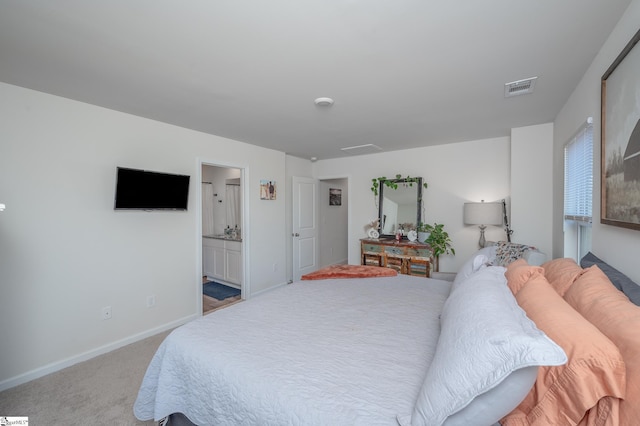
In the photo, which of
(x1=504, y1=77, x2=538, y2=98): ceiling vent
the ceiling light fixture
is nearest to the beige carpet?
the ceiling light fixture

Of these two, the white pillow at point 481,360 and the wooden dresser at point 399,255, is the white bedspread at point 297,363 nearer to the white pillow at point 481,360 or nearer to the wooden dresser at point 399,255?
the white pillow at point 481,360

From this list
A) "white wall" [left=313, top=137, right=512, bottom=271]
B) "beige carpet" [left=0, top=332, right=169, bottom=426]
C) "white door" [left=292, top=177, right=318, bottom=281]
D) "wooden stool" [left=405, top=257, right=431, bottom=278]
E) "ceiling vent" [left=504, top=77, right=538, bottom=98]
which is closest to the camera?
"beige carpet" [left=0, top=332, right=169, bottom=426]

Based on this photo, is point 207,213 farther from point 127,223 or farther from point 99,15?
point 99,15

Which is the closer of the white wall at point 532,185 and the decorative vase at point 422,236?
the white wall at point 532,185

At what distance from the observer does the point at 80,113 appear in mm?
2545

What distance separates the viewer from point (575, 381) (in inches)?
31.1

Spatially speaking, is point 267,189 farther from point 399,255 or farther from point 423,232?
point 423,232

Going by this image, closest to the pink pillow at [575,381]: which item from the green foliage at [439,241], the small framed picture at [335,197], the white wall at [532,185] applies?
the white wall at [532,185]

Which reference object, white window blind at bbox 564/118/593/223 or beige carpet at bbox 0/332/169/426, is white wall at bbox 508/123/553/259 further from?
beige carpet at bbox 0/332/169/426

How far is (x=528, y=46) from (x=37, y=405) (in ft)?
13.4

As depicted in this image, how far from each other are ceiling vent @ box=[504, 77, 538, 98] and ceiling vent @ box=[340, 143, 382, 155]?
1999mm

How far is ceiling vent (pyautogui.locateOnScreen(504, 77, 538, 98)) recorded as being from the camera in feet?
6.99

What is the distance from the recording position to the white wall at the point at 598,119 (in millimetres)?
1342

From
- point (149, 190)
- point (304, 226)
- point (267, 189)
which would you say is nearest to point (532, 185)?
point (304, 226)
